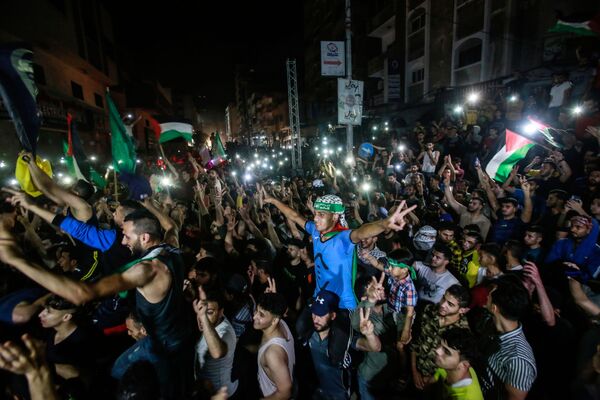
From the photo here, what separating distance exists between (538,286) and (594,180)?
4.16 m

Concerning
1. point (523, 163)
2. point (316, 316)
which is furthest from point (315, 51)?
point (316, 316)

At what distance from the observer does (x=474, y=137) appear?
11.1 metres

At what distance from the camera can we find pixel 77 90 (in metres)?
20.4

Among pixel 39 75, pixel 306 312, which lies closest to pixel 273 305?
pixel 306 312

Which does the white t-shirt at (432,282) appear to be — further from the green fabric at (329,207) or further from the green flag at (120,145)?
the green flag at (120,145)

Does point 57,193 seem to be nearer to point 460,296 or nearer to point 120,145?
point 120,145

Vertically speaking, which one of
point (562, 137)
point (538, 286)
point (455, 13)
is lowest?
point (538, 286)

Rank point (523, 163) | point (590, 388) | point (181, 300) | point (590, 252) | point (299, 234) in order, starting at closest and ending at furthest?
1. point (590, 388)
2. point (181, 300)
3. point (590, 252)
4. point (299, 234)
5. point (523, 163)

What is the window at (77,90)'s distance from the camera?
19719mm

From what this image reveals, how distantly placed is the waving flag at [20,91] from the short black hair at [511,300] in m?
5.68

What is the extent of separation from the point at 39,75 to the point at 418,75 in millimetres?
25851

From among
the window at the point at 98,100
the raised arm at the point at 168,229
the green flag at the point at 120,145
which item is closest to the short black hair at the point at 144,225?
the raised arm at the point at 168,229

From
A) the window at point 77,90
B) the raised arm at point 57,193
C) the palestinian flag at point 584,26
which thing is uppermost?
the window at point 77,90

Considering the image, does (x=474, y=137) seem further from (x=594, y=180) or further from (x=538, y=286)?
(x=538, y=286)
